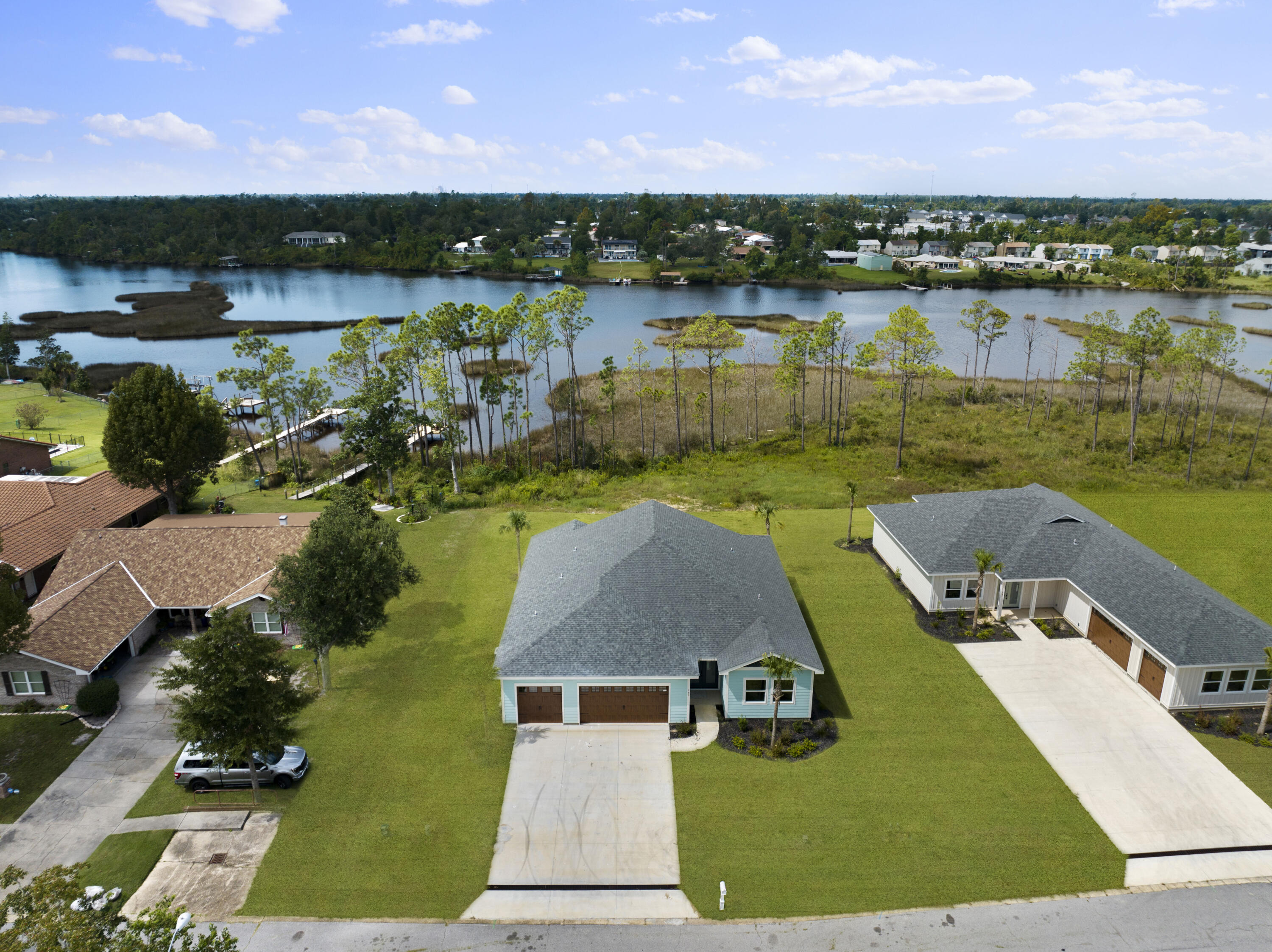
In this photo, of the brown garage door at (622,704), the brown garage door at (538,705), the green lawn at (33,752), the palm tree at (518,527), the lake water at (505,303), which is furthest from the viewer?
the lake water at (505,303)

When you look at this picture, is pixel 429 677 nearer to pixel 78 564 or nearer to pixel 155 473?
pixel 78 564

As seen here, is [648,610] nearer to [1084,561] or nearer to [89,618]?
[1084,561]

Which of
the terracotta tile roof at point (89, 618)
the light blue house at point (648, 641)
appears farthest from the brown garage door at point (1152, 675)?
the terracotta tile roof at point (89, 618)

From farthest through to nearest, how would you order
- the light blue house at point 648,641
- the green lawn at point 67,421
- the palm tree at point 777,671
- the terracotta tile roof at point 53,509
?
the green lawn at point 67,421 < the terracotta tile roof at point 53,509 < the light blue house at point 648,641 < the palm tree at point 777,671

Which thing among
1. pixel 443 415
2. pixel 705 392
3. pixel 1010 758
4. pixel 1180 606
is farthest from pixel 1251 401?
pixel 443 415

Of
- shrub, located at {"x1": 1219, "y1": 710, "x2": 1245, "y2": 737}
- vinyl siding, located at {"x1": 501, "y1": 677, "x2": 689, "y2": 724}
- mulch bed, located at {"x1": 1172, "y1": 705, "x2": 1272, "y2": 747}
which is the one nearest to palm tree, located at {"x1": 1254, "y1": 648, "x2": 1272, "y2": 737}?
Answer: mulch bed, located at {"x1": 1172, "y1": 705, "x2": 1272, "y2": 747}

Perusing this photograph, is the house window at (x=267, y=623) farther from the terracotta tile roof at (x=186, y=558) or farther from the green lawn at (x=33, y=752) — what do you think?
the green lawn at (x=33, y=752)

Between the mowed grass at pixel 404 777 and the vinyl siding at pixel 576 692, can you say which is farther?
the vinyl siding at pixel 576 692
